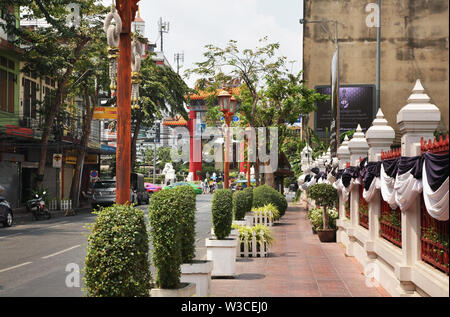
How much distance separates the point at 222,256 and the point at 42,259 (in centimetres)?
513

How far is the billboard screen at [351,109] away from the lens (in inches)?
1568

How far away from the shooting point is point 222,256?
1180 centimetres

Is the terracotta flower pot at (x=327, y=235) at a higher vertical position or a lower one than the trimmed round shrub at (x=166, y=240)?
lower

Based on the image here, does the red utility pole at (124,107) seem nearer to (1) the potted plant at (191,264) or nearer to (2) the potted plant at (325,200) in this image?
(1) the potted plant at (191,264)

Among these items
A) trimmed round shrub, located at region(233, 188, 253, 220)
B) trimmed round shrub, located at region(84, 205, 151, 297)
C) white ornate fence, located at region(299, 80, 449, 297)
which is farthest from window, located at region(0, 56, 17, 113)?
trimmed round shrub, located at region(84, 205, 151, 297)

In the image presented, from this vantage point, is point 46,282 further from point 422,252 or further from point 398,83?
point 398,83

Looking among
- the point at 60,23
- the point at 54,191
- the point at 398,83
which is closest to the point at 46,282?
the point at 60,23

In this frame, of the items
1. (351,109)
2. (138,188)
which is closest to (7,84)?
(138,188)

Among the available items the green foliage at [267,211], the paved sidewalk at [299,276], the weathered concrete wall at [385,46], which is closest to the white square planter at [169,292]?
the paved sidewalk at [299,276]

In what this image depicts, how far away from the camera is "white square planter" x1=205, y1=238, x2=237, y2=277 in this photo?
11.8 m

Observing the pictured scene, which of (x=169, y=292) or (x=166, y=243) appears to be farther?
(x=166, y=243)

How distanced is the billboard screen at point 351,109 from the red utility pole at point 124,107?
108ft

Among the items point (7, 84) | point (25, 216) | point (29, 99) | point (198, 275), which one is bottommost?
point (25, 216)

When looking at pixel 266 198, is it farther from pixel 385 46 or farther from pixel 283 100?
pixel 385 46
